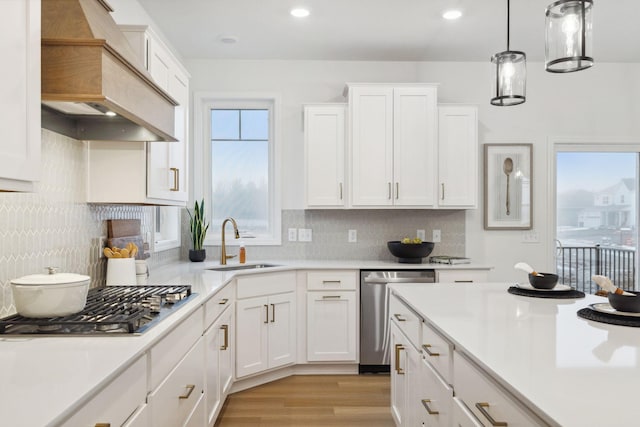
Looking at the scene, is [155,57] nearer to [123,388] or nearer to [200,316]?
[200,316]

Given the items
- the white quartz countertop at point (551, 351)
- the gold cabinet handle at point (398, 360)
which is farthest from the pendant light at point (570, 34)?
the gold cabinet handle at point (398, 360)

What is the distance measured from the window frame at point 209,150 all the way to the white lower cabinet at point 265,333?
2.90 ft

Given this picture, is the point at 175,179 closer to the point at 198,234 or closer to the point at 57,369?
the point at 198,234

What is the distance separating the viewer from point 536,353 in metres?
1.37

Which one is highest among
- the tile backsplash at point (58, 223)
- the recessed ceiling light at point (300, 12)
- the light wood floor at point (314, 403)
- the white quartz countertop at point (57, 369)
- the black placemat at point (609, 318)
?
the recessed ceiling light at point (300, 12)

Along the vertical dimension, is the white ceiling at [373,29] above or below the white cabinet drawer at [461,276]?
above

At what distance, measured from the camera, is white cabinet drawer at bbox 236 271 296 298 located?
358 centimetres

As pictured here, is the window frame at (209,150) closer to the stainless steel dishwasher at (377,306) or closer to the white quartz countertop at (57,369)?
the stainless steel dishwasher at (377,306)

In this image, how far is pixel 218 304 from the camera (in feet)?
9.50

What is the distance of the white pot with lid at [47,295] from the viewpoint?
165 centimetres

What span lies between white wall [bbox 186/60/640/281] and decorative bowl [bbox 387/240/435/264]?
0.70 metres

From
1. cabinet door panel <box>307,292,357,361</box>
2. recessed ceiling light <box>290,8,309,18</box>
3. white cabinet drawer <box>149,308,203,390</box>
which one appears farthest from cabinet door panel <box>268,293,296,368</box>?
recessed ceiling light <box>290,8,309,18</box>

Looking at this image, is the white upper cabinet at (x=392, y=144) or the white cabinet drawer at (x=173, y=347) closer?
the white cabinet drawer at (x=173, y=347)

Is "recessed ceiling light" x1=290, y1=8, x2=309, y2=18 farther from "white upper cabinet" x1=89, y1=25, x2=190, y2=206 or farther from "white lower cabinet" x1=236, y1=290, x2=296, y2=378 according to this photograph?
"white lower cabinet" x1=236, y1=290, x2=296, y2=378
